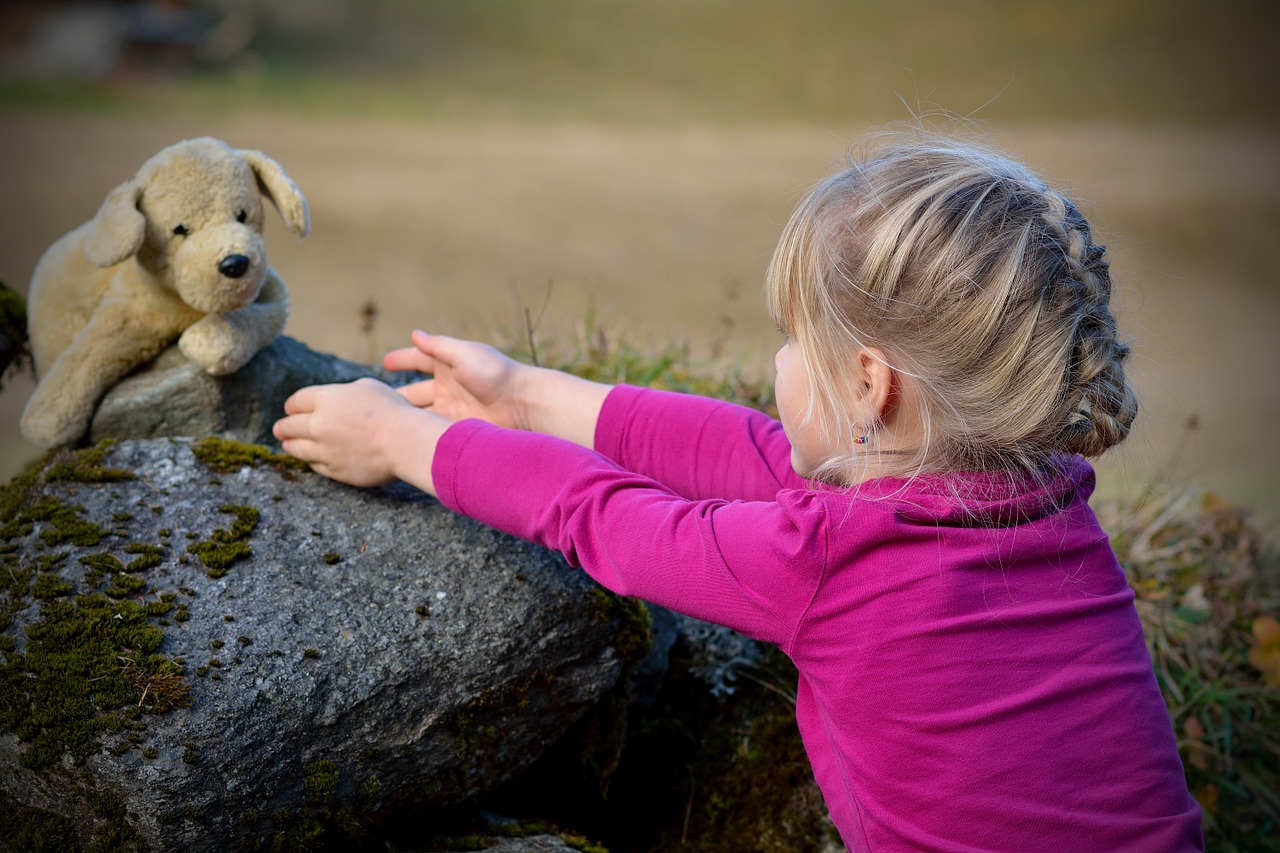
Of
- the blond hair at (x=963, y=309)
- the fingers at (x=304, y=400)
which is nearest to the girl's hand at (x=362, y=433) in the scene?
the fingers at (x=304, y=400)

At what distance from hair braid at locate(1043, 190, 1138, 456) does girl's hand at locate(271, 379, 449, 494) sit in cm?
107

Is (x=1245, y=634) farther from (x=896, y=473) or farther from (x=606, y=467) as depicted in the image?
(x=606, y=467)

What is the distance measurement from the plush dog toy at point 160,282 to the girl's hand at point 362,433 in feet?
0.71

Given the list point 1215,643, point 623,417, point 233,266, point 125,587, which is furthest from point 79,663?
point 1215,643

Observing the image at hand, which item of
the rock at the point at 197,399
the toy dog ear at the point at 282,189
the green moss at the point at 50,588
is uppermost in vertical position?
the toy dog ear at the point at 282,189

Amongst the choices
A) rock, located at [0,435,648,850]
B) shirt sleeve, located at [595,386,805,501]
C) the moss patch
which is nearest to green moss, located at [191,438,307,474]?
rock, located at [0,435,648,850]

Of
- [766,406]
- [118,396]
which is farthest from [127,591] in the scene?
[766,406]

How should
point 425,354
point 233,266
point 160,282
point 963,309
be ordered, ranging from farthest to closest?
1. point 425,354
2. point 160,282
3. point 233,266
4. point 963,309

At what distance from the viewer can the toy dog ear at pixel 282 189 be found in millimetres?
2037

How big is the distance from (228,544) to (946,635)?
4.06 feet

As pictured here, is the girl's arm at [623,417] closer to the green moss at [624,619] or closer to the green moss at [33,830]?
the green moss at [624,619]

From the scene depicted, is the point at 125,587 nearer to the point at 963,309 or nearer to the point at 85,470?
the point at 85,470

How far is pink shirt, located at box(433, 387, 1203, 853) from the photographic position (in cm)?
149

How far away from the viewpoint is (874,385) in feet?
5.03
